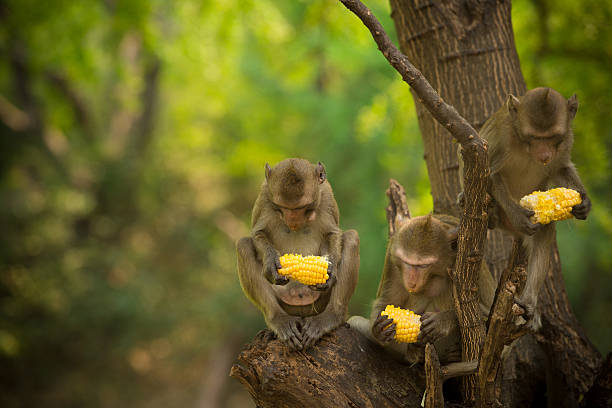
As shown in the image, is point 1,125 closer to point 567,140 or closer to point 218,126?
point 218,126

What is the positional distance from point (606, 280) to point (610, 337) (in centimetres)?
125

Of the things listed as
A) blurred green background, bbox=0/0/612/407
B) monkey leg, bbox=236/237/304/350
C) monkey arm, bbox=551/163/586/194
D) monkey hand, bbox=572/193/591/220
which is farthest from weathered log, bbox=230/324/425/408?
blurred green background, bbox=0/0/612/407

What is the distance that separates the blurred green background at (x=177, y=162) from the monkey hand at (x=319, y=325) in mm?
2955

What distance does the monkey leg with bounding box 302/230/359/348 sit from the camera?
3664mm

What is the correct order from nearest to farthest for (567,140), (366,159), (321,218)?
(567,140)
(321,218)
(366,159)

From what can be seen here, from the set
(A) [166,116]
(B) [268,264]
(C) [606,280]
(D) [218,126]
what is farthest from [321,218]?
(A) [166,116]

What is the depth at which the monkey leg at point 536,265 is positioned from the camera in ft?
11.8

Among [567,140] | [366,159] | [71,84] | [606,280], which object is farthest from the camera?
[71,84]

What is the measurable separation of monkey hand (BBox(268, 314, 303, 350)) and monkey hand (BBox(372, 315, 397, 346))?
19.5 inches

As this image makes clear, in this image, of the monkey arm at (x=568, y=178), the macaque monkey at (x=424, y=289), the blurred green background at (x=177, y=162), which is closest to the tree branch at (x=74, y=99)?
the blurred green background at (x=177, y=162)

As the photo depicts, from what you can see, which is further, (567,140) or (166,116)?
(166,116)

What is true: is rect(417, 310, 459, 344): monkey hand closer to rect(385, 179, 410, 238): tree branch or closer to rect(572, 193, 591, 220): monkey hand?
rect(572, 193, 591, 220): monkey hand

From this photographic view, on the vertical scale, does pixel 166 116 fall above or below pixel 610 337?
above

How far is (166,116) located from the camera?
728 inches
